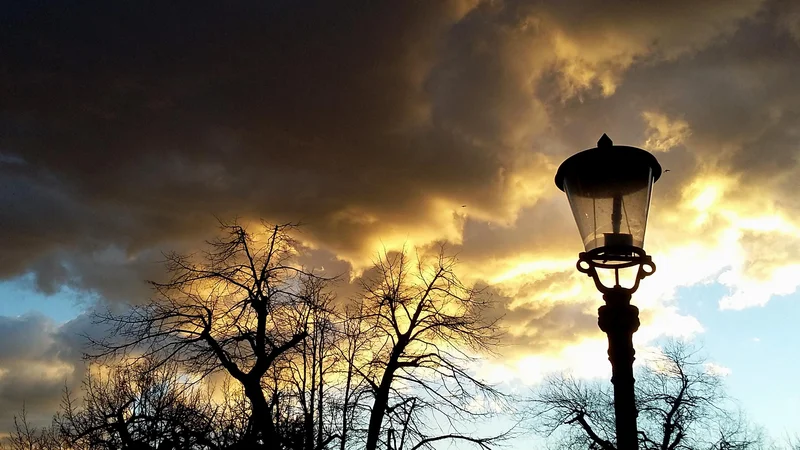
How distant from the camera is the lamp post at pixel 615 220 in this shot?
14.5ft

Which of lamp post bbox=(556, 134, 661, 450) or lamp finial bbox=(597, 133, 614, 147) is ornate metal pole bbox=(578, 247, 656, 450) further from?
lamp finial bbox=(597, 133, 614, 147)

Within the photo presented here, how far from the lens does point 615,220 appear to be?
4.63m

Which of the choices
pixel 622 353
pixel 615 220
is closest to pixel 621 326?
pixel 622 353

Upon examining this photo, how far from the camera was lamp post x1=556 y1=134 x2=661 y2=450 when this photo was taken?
4.43 m

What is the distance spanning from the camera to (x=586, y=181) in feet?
15.7

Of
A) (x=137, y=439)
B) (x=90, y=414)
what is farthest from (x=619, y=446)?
(x=90, y=414)

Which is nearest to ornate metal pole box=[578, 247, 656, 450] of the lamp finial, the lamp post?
the lamp post

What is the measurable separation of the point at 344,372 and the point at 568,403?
11227 mm

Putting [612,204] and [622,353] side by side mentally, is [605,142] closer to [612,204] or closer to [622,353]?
[612,204]

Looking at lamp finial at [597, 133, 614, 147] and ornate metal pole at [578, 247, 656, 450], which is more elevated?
lamp finial at [597, 133, 614, 147]

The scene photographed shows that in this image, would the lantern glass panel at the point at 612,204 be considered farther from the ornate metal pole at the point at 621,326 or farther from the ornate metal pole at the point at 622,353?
the ornate metal pole at the point at 622,353

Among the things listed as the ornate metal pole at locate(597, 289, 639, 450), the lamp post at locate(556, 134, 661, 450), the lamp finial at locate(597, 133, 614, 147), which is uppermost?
the lamp finial at locate(597, 133, 614, 147)

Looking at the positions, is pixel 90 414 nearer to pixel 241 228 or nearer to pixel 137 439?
pixel 137 439

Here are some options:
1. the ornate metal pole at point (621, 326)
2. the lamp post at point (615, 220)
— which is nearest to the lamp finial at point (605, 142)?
the lamp post at point (615, 220)
